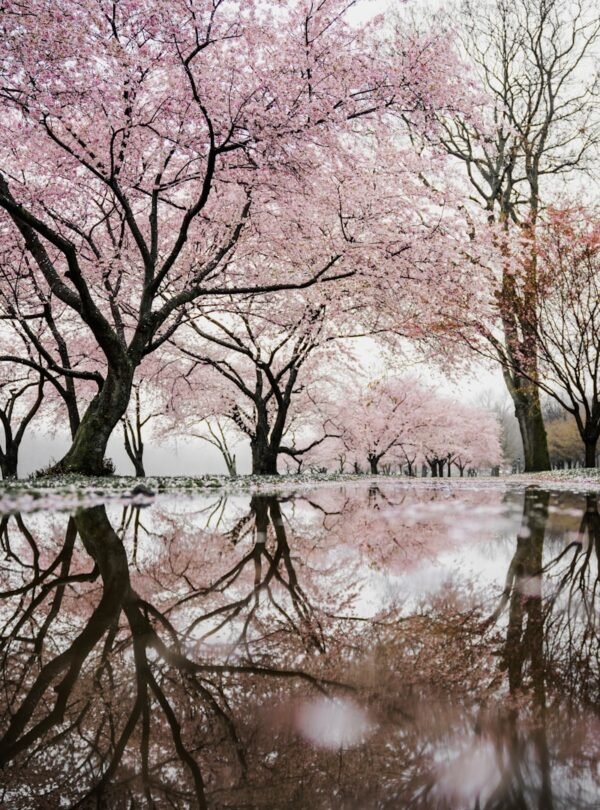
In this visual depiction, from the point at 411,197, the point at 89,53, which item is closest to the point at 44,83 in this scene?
the point at 89,53

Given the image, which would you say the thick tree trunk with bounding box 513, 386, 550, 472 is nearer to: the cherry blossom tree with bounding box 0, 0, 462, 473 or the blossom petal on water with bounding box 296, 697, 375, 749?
the cherry blossom tree with bounding box 0, 0, 462, 473

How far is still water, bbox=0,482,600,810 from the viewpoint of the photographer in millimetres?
972

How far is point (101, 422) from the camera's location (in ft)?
36.1

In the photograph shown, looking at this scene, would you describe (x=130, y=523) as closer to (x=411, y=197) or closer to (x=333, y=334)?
(x=411, y=197)

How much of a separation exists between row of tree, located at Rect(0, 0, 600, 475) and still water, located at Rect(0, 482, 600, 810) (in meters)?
Answer: 8.98

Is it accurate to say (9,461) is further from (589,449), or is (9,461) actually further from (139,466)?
(589,449)

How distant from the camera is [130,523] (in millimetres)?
4465

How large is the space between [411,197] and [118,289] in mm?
8425

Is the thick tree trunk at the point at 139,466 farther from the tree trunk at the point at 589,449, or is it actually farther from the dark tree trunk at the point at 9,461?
the tree trunk at the point at 589,449

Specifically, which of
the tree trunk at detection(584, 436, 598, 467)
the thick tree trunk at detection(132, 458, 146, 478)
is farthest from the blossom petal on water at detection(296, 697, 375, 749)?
the thick tree trunk at detection(132, 458, 146, 478)

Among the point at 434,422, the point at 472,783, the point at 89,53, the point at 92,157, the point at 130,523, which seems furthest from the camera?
the point at 434,422

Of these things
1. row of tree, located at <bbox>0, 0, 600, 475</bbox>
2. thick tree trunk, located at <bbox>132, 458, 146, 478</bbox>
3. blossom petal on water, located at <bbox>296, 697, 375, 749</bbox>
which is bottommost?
blossom petal on water, located at <bbox>296, 697, 375, 749</bbox>

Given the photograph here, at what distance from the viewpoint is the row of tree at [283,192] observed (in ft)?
31.3

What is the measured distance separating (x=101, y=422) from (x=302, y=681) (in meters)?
10.4
